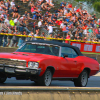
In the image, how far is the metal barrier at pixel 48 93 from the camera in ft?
15.8

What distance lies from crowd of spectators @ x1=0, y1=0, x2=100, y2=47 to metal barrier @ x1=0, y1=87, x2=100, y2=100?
1568 cm

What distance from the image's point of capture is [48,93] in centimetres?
524

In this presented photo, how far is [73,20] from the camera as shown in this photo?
24109mm

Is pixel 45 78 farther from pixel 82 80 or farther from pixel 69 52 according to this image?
pixel 82 80

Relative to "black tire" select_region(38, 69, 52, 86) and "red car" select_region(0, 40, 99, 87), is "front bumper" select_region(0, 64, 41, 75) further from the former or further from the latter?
"black tire" select_region(38, 69, 52, 86)

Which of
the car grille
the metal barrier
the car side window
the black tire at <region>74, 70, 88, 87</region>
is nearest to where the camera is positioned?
the metal barrier

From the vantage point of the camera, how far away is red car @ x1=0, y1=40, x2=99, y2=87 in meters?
7.54

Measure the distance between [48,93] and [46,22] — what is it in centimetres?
1869

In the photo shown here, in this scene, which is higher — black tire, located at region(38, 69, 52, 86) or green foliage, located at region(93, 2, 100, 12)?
green foliage, located at region(93, 2, 100, 12)

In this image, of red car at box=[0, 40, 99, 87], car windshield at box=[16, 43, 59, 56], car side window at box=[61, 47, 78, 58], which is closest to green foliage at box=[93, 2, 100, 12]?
red car at box=[0, 40, 99, 87]

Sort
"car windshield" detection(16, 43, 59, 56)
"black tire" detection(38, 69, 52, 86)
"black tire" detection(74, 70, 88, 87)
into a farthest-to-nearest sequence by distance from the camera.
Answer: "black tire" detection(74, 70, 88, 87)
"car windshield" detection(16, 43, 59, 56)
"black tire" detection(38, 69, 52, 86)

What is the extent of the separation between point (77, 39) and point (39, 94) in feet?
58.8

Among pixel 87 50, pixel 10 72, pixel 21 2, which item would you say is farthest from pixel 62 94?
pixel 21 2

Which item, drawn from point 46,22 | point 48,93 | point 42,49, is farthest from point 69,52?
point 46,22
